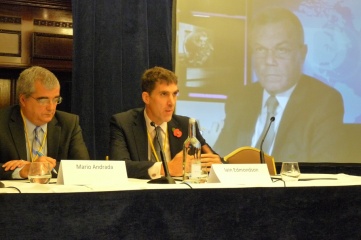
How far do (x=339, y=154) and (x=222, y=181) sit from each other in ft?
9.78

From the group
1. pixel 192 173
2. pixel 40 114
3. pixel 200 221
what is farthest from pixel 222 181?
pixel 40 114

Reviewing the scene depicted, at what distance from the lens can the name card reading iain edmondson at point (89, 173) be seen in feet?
6.69

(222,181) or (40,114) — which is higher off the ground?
(40,114)

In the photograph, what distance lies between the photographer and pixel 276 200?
1984mm

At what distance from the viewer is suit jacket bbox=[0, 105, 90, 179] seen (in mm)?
2973

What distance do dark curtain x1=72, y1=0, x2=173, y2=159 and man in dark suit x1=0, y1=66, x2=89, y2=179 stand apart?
173cm

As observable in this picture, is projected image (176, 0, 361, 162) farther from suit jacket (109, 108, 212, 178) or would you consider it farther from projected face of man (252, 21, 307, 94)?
suit jacket (109, 108, 212, 178)

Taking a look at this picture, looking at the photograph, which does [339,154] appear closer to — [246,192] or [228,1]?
[228,1]

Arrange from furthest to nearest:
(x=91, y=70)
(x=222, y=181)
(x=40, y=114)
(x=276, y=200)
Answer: (x=91, y=70) → (x=40, y=114) → (x=222, y=181) → (x=276, y=200)

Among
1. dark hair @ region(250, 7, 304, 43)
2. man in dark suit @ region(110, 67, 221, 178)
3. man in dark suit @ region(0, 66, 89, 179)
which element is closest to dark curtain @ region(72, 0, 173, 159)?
dark hair @ region(250, 7, 304, 43)

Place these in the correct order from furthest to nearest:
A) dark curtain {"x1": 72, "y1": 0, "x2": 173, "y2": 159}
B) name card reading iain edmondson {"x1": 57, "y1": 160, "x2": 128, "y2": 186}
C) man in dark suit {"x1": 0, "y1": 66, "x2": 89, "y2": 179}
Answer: dark curtain {"x1": 72, "y1": 0, "x2": 173, "y2": 159}, man in dark suit {"x1": 0, "y1": 66, "x2": 89, "y2": 179}, name card reading iain edmondson {"x1": 57, "y1": 160, "x2": 128, "y2": 186}

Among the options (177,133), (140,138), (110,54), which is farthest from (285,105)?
(140,138)

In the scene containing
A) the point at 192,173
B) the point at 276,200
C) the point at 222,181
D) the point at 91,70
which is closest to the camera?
the point at 276,200

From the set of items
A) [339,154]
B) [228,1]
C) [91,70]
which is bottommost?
[339,154]
